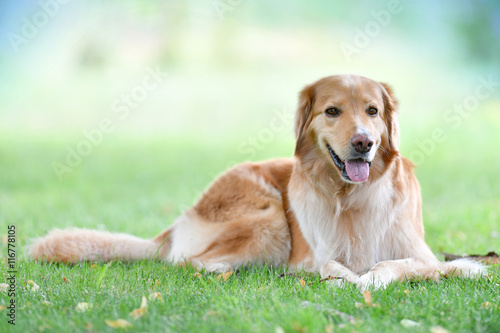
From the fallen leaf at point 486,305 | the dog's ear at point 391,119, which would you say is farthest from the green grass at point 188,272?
the dog's ear at point 391,119

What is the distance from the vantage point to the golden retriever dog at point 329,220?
3.81m

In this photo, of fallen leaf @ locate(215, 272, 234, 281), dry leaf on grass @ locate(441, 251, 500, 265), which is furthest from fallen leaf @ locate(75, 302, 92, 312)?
dry leaf on grass @ locate(441, 251, 500, 265)

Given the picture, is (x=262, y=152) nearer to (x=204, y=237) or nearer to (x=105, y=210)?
(x=105, y=210)

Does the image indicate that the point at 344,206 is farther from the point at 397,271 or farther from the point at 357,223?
the point at 397,271

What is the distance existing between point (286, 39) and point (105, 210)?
38.0 feet

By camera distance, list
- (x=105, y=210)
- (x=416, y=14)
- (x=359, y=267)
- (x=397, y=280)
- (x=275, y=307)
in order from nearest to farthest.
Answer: (x=275, y=307) → (x=397, y=280) → (x=359, y=267) → (x=105, y=210) → (x=416, y=14)

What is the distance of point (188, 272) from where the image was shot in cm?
421

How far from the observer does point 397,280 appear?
3.65 metres

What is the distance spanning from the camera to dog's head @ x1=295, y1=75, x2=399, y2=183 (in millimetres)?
3689

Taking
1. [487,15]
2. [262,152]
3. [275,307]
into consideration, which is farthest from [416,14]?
[275,307]

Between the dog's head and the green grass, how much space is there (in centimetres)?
83
